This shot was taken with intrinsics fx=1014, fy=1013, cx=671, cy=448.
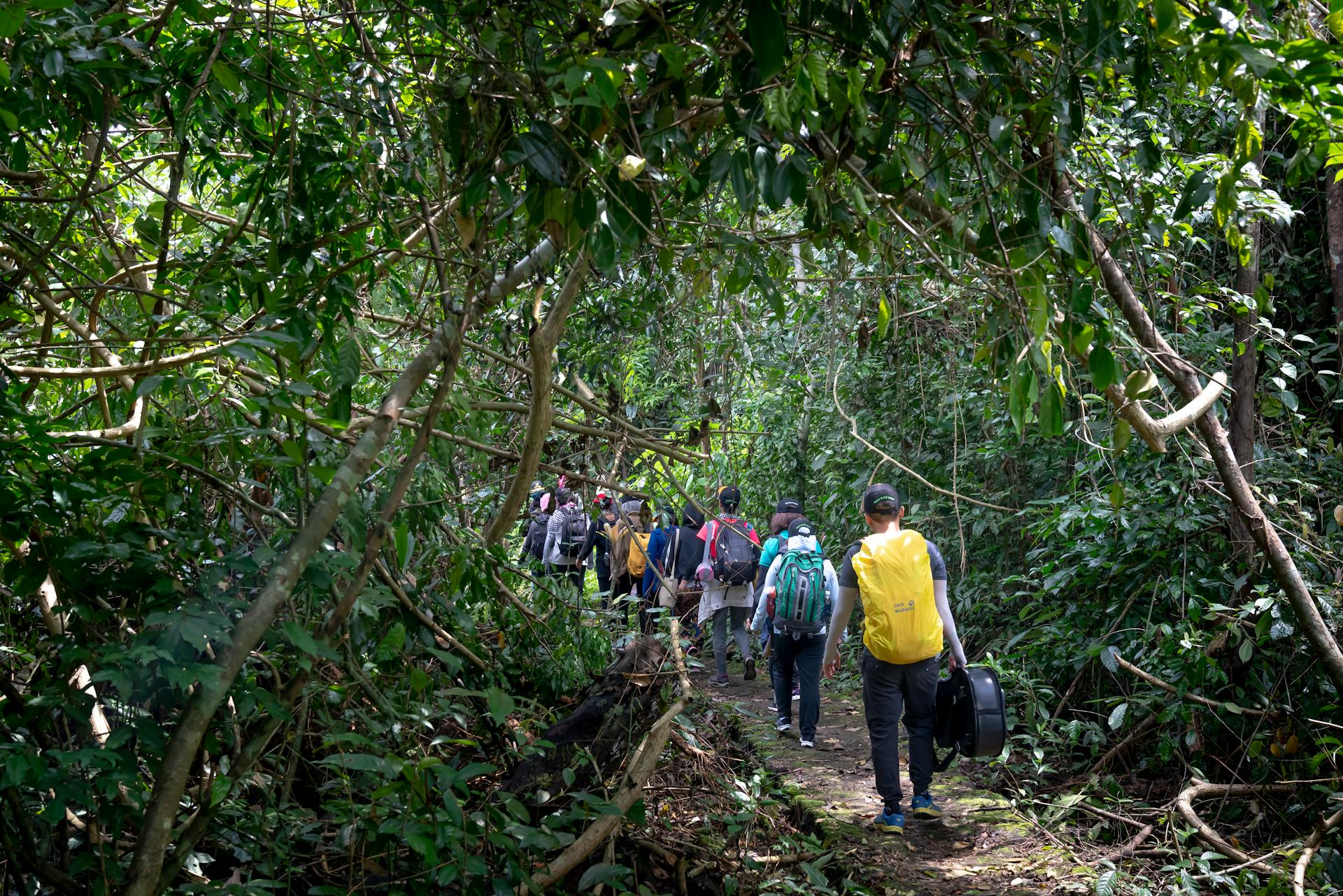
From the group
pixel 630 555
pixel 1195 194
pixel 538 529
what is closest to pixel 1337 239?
pixel 1195 194

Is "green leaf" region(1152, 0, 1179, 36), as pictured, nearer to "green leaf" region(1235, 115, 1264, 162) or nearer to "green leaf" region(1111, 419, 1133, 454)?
"green leaf" region(1235, 115, 1264, 162)

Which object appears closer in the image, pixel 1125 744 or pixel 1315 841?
pixel 1315 841

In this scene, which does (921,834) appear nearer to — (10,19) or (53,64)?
(53,64)

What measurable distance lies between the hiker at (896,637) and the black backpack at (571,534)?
518 cm

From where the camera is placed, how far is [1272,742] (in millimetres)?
5668

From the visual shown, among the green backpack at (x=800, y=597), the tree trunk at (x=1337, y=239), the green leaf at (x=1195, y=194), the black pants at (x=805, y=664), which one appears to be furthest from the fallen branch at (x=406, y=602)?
the tree trunk at (x=1337, y=239)

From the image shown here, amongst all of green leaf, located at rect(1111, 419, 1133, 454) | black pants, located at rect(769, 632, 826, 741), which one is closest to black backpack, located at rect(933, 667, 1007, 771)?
black pants, located at rect(769, 632, 826, 741)

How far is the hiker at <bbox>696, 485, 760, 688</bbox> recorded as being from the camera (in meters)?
8.71

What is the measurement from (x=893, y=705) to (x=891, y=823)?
630mm

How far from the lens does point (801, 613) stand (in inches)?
271

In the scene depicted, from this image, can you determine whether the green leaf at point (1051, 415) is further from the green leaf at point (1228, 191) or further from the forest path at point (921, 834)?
the forest path at point (921, 834)

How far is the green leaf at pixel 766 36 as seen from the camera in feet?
7.68

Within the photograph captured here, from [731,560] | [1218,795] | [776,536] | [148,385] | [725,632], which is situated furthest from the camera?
[725,632]

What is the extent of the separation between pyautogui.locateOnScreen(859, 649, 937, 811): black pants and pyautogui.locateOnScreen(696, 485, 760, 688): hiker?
302cm
